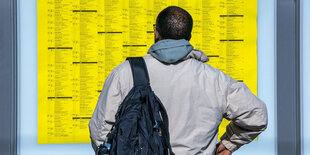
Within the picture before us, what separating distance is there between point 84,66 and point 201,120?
166 centimetres

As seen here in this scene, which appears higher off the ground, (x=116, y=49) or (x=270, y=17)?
(x=270, y=17)

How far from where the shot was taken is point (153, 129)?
2.08 meters

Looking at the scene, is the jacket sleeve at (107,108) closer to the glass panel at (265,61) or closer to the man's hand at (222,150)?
the man's hand at (222,150)

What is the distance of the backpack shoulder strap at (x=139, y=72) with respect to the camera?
212 cm

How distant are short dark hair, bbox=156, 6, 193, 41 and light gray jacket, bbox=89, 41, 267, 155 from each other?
0.10m

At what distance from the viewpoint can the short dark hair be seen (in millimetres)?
2242

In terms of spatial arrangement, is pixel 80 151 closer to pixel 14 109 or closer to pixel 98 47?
pixel 14 109

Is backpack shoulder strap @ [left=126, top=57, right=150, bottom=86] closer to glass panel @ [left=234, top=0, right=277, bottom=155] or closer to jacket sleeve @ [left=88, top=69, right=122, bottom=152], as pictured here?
jacket sleeve @ [left=88, top=69, right=122, bottom=152]

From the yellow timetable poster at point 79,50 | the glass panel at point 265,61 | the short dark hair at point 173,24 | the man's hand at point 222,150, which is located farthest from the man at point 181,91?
the glass panel at point 265,61

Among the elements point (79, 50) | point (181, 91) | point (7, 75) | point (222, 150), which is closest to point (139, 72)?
point (181, 91)

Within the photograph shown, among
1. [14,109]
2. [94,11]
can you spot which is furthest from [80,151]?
[94,11]

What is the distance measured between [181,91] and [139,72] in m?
0.22

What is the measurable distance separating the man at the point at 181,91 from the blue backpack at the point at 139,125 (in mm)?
54

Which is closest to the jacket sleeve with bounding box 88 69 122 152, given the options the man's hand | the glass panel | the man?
the man
